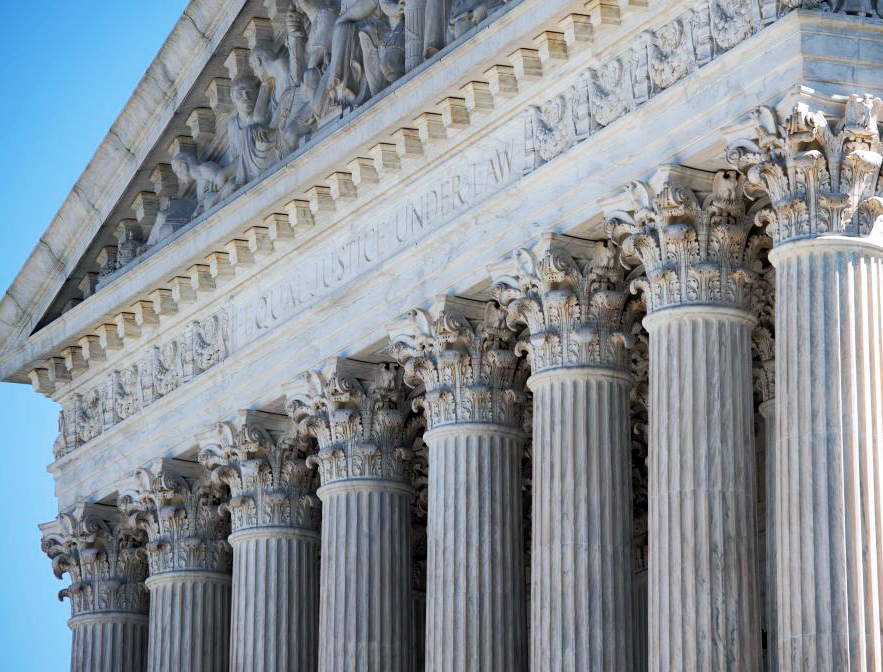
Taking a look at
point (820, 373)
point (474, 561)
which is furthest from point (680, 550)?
point (474, 561)

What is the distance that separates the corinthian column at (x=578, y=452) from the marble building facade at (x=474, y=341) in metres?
0.05

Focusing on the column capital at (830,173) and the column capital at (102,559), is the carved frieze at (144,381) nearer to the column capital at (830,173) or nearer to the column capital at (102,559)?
the column capital at (102,559)

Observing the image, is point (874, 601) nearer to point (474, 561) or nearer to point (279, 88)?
point (474, 561)

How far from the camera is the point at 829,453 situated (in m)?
34.2

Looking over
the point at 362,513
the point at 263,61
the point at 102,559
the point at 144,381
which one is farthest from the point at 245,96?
the point at 102,559

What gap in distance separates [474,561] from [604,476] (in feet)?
10.9

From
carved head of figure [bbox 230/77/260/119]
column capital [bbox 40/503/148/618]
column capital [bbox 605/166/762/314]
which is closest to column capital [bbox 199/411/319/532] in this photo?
column capital [bbox 40/503/148/618]

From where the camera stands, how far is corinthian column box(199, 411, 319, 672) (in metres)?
48.5

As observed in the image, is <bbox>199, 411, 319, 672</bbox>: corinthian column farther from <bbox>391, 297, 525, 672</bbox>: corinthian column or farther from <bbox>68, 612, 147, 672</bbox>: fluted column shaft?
<bbox>68, 612, 147, 672</bbox>: fluted column shaft

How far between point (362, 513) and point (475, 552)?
13.9 ft

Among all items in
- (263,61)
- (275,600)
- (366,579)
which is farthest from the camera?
(263,61)

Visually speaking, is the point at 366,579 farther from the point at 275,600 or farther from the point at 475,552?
the point at 475,552

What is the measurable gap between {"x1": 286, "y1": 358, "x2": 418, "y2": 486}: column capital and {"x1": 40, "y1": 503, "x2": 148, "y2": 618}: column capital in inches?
346

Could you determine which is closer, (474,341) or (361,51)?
(474,341)
